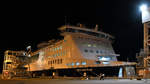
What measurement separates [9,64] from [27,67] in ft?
19.7

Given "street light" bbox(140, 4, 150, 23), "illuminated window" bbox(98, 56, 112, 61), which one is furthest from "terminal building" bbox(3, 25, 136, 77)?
"street light" bbox(140, 4, 150, 23)

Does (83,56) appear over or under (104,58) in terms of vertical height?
over

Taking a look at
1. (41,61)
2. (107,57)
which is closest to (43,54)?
(41,61)

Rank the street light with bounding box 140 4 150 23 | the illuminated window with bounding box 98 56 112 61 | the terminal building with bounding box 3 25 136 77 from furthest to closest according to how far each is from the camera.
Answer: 1. the illuminated window with bounding box 98 56 112 61
2. the terminal building with bounding box 3 25 136 77
3. the street light with bounding box 140 4 150 23

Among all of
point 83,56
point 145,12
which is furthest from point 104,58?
point 145,12

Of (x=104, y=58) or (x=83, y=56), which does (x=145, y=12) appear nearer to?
(x=104, y=58)

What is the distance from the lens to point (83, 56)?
35.8 m

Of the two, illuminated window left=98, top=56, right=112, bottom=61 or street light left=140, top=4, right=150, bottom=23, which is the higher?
street light left=140, top=4, right=150, bottom=23

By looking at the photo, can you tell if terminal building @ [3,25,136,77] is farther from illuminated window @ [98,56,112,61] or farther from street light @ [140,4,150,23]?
street light @ [140,4,150,23]

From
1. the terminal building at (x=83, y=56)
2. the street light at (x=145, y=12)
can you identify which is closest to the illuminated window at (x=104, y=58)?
the terminal building at (x=83, y=56)

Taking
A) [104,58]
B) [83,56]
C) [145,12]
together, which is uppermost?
[145,12]

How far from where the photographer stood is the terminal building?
102 feet

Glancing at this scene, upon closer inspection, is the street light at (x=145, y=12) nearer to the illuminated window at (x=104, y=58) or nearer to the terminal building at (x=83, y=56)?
the terminal building at (x=83, y=56)

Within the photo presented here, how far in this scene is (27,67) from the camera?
54.2 meters
